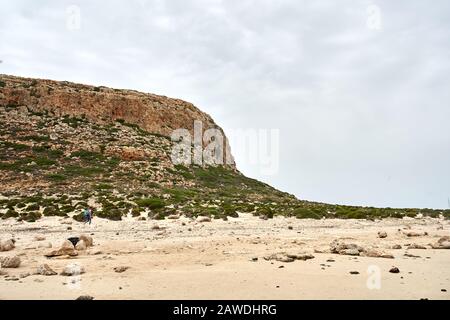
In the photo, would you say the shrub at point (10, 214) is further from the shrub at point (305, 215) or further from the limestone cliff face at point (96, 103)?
the limestone cliff face at point (96, 103)

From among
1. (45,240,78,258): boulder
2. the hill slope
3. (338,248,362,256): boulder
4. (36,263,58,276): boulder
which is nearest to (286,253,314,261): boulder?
(338,248,362,256): boulder

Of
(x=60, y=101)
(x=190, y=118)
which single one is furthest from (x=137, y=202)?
(x=190, y=118)

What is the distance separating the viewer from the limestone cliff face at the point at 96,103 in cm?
6034

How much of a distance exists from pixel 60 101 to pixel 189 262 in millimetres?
57724

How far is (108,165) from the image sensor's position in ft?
159

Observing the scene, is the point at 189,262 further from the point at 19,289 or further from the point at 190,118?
the point at 190,118

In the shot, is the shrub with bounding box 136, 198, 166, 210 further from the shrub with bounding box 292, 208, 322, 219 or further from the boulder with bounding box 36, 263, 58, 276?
the boulder with bounding box 36, 263, 58, 276

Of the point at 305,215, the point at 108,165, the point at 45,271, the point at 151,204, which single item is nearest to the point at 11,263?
the point at 45,271

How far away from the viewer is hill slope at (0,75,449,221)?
29859 mm

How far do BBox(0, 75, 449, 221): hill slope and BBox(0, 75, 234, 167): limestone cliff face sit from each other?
146mm

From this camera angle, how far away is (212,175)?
5647 cm

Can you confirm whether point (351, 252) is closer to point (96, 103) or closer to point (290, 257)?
point (290, 257)

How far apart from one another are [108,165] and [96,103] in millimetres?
19534

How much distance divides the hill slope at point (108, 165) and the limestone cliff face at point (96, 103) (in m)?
0.15
